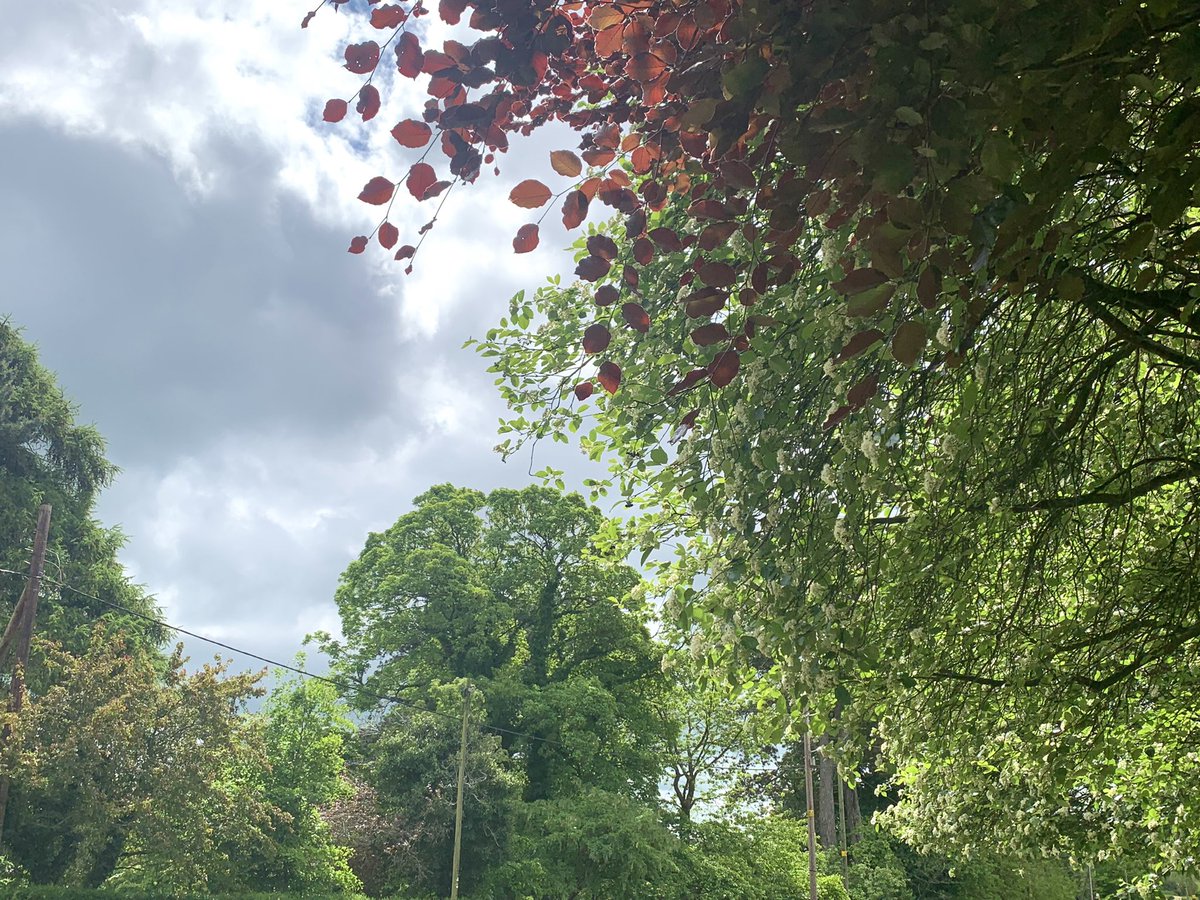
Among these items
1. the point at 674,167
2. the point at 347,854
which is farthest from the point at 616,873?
the point at 674,167

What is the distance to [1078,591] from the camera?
6.78 metres

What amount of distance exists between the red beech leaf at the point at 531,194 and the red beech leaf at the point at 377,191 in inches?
13.8

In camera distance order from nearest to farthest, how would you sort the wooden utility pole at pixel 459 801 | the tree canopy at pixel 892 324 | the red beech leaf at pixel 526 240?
1. the tree canopy at pixel 892 324
2. the red beech leaf at pixel 526 240
3. the wooden utility pole at pixel 459 801

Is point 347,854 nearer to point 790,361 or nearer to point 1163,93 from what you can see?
point 790,361

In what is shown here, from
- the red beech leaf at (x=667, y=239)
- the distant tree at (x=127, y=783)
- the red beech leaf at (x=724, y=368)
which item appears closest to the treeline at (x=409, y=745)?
the distant tree at (x=127, y=783)

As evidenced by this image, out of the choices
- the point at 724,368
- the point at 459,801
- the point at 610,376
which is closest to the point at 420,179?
the point at 610,376

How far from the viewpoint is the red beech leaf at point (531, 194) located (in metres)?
2.17

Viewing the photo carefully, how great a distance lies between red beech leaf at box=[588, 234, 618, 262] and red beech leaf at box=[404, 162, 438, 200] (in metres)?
0.43

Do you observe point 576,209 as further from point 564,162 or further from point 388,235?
point 388,235

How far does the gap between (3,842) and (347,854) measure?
6.57 metres

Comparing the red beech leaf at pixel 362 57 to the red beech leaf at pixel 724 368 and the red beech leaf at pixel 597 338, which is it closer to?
the red beech leaf at pixel 597 338

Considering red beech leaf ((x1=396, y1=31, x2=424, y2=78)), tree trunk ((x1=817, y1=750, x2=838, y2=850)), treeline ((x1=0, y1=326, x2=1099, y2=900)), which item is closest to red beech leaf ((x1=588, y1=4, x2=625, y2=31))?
red beech leaf ((x1=396, y1=31, x2=424, y2=78))

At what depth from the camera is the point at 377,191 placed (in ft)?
7.61

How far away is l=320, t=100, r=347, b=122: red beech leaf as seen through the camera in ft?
7.77
